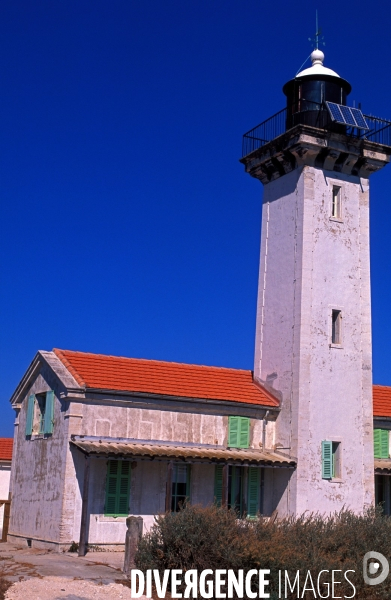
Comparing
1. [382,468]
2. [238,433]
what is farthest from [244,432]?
[382,468]

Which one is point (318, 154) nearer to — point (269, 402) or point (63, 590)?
point (269, 402)

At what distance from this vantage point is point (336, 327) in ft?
74.6

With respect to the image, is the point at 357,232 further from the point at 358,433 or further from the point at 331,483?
the point at 331,483

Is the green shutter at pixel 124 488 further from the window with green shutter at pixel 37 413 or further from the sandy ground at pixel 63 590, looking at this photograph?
the sandy ground at pixel 63 590

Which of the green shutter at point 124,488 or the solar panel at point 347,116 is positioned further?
the solar panel at point 347,116

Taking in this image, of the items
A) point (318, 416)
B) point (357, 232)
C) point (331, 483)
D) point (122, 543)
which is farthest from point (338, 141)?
point (122, 543)

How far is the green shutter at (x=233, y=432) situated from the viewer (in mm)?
21484

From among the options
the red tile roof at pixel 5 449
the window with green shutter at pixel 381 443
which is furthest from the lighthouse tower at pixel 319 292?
the red tile roof at pixel 5 449

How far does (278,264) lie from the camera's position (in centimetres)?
2352

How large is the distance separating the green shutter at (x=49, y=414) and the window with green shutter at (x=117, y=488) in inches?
79.8

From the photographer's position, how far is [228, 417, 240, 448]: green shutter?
21.5 m

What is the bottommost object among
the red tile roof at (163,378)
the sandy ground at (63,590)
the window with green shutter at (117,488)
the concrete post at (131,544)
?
the sandy ground at (63,590)

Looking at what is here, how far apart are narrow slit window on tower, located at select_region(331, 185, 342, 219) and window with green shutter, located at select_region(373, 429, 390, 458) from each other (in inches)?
279

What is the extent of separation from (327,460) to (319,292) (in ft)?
16.1
